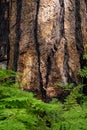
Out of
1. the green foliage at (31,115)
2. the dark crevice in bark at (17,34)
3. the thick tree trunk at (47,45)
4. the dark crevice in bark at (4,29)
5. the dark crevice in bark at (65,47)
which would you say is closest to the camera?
the green foliage at (31,115)

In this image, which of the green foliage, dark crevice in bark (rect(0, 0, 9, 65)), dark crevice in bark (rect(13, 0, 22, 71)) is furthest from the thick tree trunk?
the green foliage

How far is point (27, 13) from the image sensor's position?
5070 mm

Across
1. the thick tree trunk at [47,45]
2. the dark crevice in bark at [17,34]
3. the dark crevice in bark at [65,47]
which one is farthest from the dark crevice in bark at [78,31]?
the dark crevice in bark at [17,34]

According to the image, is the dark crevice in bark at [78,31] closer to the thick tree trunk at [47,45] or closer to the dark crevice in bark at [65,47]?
the thick tree trunk at [47,45]

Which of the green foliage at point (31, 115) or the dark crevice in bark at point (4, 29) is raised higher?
Result: the dark crevice in bark at point (4, 29)

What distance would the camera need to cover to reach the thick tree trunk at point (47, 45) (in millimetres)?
4820

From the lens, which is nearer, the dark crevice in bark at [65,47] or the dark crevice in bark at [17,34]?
the dark crevice in bark at [65,47]

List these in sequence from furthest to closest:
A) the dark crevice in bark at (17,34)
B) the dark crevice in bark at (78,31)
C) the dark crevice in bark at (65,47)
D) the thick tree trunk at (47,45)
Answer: the dark crevice in bark at (78,31)
the dark crevice in bark at (17,34)
the dark crevice in bark at (65,47)
the thick tree trunk at (47,45)

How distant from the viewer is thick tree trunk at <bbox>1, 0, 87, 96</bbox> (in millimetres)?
4820

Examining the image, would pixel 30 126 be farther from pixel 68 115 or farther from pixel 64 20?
pixel 64 20

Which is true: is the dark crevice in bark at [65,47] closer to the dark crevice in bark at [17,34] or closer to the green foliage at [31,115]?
the dark crevice in bark at [17,34]

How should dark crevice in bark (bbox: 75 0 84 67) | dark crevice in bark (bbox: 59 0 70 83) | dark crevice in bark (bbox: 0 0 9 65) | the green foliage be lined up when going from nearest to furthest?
the green foliage → dark crevice in bark (bbox: 59 0 70 83) → dark crevice in bark (bbox: 75 0 84 67) → dark crevice in bark (bbox: 0 0 9 65)

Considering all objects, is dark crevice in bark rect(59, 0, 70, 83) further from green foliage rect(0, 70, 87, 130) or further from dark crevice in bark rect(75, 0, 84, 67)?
green foliage rect(0, 70, 87, 130)

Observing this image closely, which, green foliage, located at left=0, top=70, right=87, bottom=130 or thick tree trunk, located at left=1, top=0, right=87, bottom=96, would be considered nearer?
green foliage, located at left=0, top=70, right=87, bottom=130
